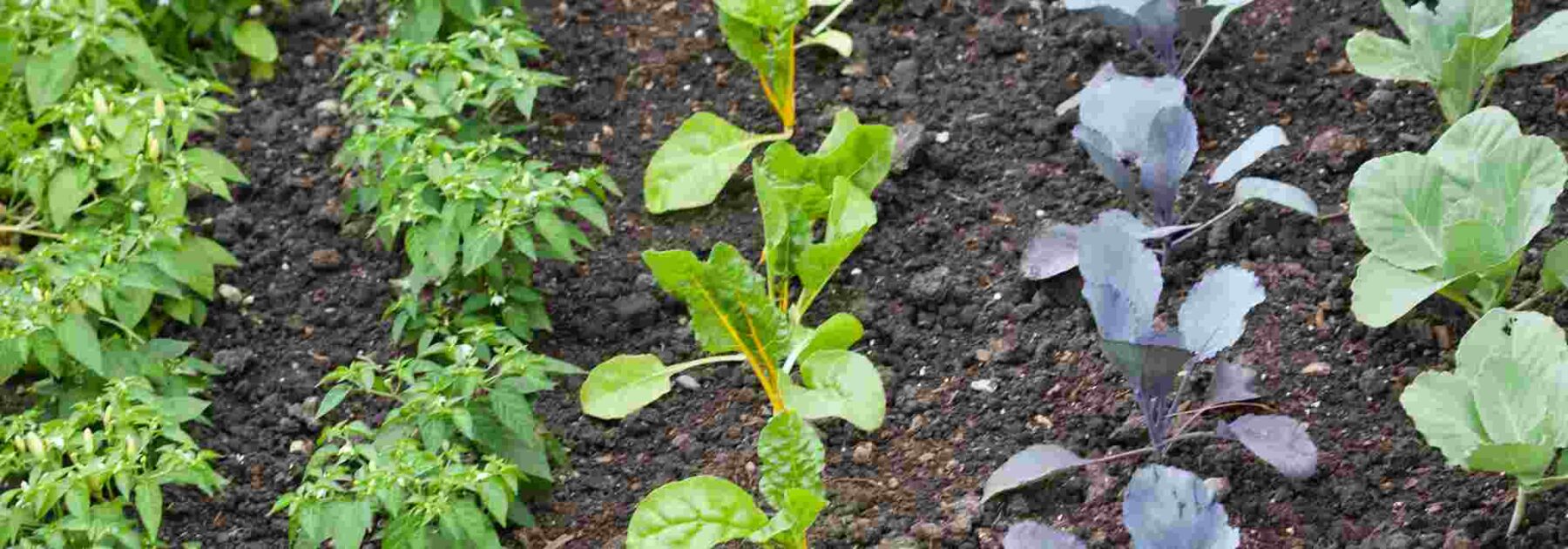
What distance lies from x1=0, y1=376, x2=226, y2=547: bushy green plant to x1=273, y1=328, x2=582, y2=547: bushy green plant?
230 millimetres

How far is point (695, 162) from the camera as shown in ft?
13.6

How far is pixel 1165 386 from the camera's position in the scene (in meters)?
3.09

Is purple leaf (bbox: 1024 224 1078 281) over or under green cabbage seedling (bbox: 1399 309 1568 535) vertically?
under

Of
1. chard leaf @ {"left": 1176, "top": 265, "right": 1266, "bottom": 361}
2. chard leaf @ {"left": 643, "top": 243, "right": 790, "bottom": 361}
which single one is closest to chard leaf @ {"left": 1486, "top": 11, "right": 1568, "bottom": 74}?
chard leaf @ {"left": 1176, "top": 265, "right": 1266, "bottom": 361}

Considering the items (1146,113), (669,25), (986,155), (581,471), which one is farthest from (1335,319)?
(669,25)

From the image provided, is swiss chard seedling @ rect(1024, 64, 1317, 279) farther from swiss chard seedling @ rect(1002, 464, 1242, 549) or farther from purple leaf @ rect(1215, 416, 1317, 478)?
swiss chard seedling @ rect(1002, 464, 1242, 549)

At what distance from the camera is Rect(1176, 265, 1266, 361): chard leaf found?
3.05 metres

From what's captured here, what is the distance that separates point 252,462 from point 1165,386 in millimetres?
1853

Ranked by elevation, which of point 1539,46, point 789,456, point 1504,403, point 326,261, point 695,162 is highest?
point 1539,46

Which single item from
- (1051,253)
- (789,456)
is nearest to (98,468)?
(789,456)

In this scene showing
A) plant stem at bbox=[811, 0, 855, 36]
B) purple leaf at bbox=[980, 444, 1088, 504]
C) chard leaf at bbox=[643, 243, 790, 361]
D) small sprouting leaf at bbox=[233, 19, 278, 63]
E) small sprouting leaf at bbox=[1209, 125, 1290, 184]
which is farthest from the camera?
small sprouting leaf at bbox=[233, 19, 278, 63]

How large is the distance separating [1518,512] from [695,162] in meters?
1.96

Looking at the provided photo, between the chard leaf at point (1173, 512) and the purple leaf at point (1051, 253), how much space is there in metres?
0.77

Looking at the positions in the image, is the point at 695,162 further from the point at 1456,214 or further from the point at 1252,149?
the point at 1456,214
